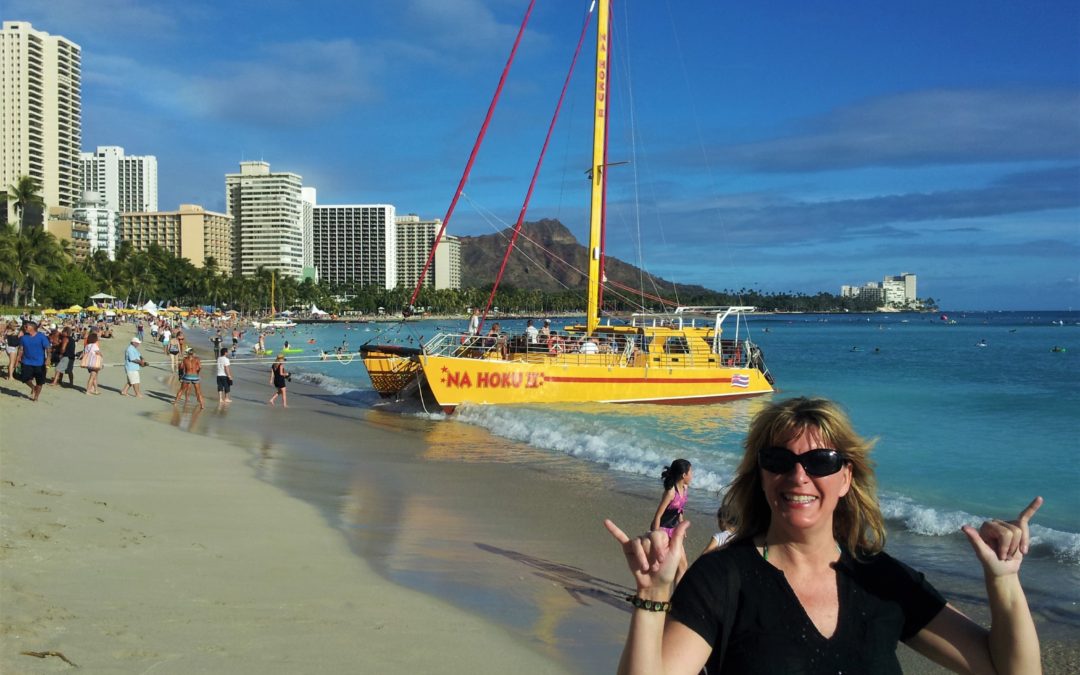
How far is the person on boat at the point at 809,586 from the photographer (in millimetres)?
2256

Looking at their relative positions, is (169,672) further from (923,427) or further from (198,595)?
(923,427)

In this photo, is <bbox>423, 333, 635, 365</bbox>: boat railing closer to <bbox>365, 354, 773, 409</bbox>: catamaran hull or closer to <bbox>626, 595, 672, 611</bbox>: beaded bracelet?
<bbox>365, 354, 773, 409</bbox>: catamaran hull

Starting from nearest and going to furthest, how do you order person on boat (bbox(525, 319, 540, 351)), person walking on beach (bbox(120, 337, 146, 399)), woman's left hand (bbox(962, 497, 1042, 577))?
1. woman's left hand (bbox(962, 497, 1042, 577))
2. person walking on beach (bbox(120, 337, 146, 399))
3. person on boat (bbox(525, 319, 540, 351))

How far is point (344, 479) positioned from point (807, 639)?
10801 mm

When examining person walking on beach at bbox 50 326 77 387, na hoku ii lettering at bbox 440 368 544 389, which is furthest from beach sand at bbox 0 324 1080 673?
person walking on beach at bbox 50 326 77 387

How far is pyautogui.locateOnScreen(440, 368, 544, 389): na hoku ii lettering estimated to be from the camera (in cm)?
2139

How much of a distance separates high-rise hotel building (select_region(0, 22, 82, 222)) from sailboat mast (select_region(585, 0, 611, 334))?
151m

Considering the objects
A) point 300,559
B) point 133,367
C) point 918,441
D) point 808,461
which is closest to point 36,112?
point 133,367

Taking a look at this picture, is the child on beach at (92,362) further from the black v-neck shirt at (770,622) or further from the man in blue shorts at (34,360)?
the black v-neck shirt at (770,622)

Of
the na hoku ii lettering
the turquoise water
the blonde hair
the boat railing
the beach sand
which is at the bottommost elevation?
the turquoise water

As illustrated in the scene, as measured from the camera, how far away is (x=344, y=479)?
1248 cm

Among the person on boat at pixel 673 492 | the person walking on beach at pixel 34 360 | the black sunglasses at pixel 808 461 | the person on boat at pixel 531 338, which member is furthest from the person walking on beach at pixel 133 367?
the black sunglasses at pixel 808 461

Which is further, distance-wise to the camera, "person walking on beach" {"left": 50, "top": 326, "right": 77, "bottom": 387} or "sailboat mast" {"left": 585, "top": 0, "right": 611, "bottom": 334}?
"sailboat mast" {"left": 585, "top": 0, "right": 611, "bottom": 334}

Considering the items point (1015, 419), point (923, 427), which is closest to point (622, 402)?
point (923, 427)
